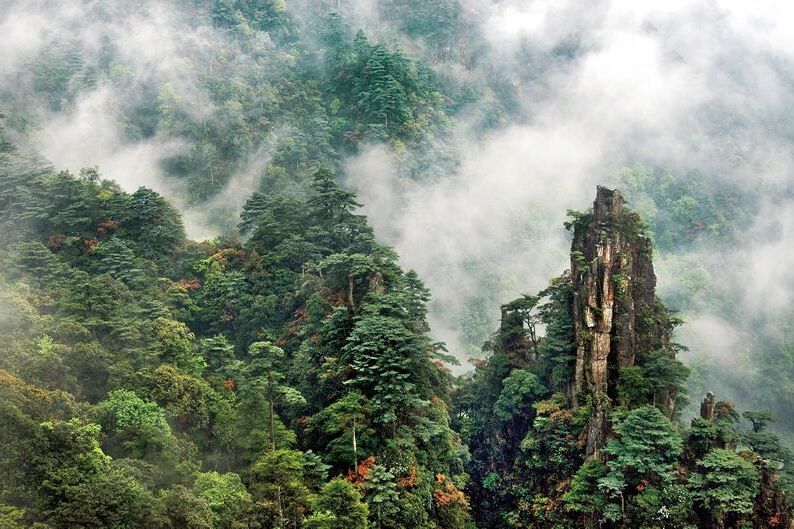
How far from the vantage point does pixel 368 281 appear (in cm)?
4378

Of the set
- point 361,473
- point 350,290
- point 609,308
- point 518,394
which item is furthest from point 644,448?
point 350,290

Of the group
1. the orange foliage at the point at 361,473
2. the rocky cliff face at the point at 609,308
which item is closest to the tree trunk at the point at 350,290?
the orange foliage at the point at 361,473

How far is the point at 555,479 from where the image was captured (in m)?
41.5

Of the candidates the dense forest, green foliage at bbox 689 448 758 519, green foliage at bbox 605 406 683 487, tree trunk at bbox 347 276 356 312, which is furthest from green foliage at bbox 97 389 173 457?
green foliage at bbox 689 448 758 519

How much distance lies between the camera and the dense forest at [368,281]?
107 feet

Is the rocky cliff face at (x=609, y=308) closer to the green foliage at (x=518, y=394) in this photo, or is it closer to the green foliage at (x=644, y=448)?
the green foliage at (x=644, y=448)

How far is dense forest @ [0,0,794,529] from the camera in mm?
32656

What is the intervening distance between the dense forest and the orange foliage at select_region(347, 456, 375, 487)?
5.8 inches

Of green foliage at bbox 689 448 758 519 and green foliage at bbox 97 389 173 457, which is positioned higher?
green foliage at bbox 689 448 758 519

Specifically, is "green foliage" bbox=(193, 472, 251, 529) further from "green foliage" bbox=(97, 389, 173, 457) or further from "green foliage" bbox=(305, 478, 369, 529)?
"green foliage" bbox=(305, 478, 369, 529)

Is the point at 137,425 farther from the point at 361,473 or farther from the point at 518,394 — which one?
the point at 518,394

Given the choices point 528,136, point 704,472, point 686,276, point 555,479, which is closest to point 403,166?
point 528,136

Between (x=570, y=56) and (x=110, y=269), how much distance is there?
87807 mm

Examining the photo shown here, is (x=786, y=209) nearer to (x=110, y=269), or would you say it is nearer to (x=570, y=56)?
(x=570, y=56)
